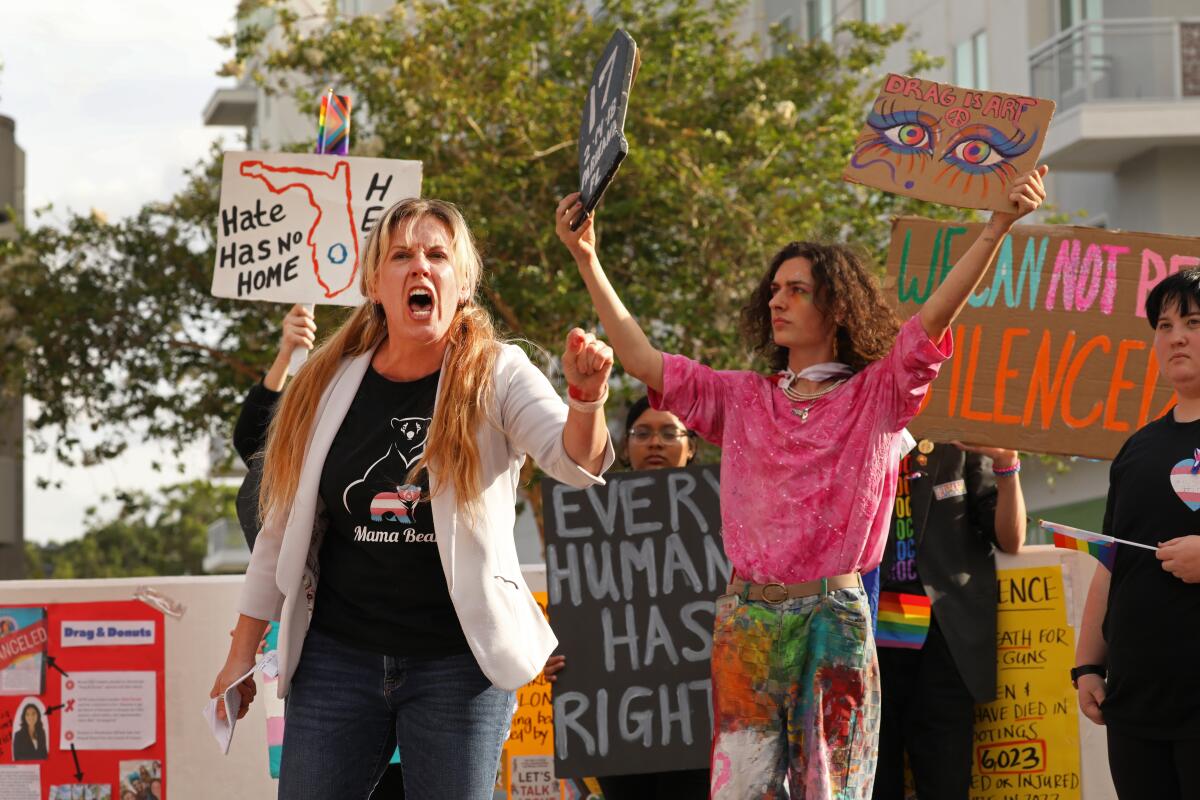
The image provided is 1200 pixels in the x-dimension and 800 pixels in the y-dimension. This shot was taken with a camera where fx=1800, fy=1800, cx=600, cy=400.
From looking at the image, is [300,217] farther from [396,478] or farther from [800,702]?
[800,702]

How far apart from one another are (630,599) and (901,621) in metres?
0.98

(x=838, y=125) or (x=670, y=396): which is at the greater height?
(x=838, y=125)

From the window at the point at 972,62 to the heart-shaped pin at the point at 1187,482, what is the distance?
18.9 metres

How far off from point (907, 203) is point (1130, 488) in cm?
1087

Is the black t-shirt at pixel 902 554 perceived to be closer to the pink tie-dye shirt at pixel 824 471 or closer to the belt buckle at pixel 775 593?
the pink tie-dye shirt at pixel 824 471

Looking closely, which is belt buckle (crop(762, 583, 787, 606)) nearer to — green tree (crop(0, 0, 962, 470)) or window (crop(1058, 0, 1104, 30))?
green tree (crop(0, 0, 962, 470))

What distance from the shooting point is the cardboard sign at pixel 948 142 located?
4.91 metres

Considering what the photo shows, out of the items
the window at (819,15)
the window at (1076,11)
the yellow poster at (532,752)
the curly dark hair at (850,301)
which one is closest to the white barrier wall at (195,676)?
the yellow poster at (532,752)

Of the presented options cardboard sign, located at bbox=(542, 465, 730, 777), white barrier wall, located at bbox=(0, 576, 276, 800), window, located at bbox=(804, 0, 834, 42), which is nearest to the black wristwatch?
cardboard sign, located at bbox=(542, 465, 730, 777)

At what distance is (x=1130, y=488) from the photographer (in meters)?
4.73

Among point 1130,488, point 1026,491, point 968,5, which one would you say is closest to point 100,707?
point 1130,488

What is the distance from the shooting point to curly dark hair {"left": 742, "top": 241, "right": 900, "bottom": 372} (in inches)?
181

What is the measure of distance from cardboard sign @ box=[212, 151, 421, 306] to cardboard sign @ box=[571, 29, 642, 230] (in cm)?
233

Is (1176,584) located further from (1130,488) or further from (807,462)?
(807,462)
